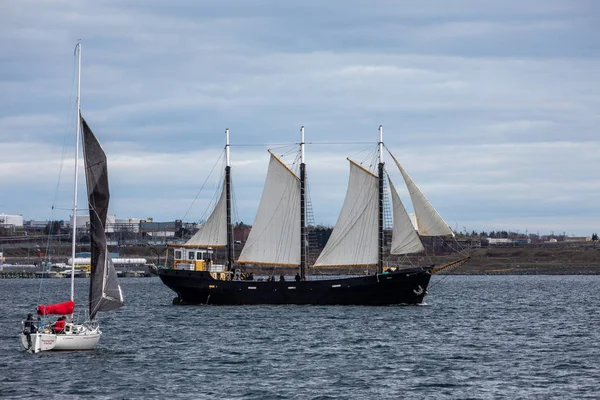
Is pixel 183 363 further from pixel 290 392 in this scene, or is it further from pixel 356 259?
pixel 356 259

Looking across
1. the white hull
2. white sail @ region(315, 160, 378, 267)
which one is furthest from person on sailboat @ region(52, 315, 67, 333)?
white sail @ region(315, 160, 378, 267)

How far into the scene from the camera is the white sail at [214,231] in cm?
10119

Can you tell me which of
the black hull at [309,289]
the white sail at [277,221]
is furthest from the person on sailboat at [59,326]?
the white sail at [277,221]

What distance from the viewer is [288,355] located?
58.3m

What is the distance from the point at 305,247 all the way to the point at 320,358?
41519 mm

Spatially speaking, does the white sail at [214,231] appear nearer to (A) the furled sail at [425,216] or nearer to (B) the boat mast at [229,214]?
(B) the boat mast at [229,214]

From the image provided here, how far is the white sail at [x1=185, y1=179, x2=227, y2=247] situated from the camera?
10119cm

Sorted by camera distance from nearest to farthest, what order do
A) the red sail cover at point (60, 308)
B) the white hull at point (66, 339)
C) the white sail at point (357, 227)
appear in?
the red sail cover at point (60, 308) → the white hull at point (66, 339) → the white sail at point (357, 227)

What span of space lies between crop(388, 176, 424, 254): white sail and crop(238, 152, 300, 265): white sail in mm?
10519

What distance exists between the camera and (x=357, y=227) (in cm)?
9562

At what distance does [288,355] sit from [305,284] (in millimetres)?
36972

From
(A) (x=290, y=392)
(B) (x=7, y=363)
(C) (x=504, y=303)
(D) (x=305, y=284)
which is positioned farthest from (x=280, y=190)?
(A) (x=290, y=392)

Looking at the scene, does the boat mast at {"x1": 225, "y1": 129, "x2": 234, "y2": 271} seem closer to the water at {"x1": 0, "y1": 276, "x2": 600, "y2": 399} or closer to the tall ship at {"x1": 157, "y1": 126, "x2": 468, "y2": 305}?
the tall ship at {"x1": 157, "y1": 126, "x2": 468, "y2": 305}

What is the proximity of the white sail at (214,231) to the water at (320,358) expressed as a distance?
41.5 ft
